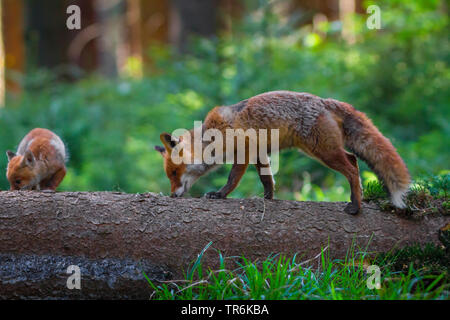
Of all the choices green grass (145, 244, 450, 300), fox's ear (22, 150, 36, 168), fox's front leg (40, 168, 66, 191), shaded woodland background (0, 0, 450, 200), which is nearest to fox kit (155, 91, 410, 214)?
green grass (145, 244, 450, 300)

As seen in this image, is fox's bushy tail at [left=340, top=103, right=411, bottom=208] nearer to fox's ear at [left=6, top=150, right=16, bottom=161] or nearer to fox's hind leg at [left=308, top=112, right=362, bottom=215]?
fox's hind leg at [left=308, top=112, right=362, bottom=215]

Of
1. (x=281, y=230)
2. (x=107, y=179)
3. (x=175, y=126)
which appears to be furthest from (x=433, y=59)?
(x=281, y=230)

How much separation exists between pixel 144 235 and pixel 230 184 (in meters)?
1.45

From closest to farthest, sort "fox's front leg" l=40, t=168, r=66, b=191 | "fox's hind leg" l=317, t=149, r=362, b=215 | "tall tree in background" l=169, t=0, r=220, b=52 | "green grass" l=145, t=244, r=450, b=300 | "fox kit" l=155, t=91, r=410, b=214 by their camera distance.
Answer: "green grass" l=145, t=244, r=450, b=300 → "fox kit" l=155, t=91, r=410, b=214 → "fox's hind leg" l=317, t=149, r=362, b=215 → "fox's front leg" l=40, t=168, r=66, b=191 → "tall tree in background" l=169, t=0, r=220, b=52

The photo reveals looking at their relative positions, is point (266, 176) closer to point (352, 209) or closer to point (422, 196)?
point (352, 209)

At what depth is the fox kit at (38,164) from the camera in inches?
274

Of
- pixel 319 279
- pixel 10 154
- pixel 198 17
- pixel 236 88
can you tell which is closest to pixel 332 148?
pixel 319 279

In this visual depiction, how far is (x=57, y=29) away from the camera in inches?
735

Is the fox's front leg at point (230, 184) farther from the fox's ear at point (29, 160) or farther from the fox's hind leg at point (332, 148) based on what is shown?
the fox's ear at point (29, 160)

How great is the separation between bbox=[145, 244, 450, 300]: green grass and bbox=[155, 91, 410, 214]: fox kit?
64cm

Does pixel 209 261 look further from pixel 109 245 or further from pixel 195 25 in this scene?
pixel 195 25

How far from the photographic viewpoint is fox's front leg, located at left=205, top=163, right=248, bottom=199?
585 centimetres

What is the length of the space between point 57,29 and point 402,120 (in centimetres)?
1335

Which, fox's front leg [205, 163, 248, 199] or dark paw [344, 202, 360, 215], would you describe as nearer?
dark paw [344, 202, 360, 215]
